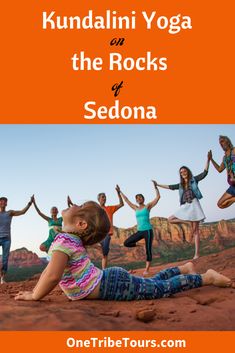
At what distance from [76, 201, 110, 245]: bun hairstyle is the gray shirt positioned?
551cm

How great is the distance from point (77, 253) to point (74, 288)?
37cm

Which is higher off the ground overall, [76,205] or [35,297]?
[76,205]

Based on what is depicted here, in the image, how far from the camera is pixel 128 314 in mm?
3043

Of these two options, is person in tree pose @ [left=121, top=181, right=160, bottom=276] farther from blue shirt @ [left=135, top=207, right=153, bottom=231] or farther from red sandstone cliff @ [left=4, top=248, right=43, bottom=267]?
red sandstone cliff @ [left=4, top=248, right=43, bottom=267]

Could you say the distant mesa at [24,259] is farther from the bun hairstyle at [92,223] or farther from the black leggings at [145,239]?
the bun hairstyle at [92,223]

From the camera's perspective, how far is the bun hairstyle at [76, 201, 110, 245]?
11.7ft

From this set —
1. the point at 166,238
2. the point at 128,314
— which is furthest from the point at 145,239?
the point at 166,238

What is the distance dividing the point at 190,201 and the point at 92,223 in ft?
17.1

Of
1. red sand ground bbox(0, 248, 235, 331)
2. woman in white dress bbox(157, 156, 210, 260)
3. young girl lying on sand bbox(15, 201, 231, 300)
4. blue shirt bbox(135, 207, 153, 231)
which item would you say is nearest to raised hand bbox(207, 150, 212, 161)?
woman in white dress bbox(157, 156, 210, 260)

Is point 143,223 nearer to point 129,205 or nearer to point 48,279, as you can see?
point 129,205

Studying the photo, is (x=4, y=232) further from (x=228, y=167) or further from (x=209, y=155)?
(x=228, y=167)

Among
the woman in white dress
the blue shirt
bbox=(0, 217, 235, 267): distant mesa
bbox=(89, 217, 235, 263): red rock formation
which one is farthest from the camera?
bbox=(89, 217, 235, 263): red rock formation

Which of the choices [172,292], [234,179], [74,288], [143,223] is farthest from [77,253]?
[234,179]

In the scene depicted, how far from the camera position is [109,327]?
2553 millimetres
